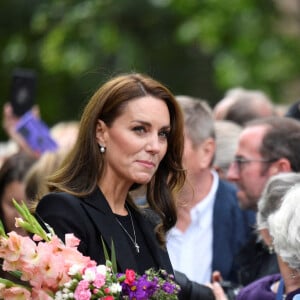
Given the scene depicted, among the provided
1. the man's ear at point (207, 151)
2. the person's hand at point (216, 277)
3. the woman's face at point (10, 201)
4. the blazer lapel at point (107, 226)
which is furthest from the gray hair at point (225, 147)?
the blazer lapel at point (107, 226)

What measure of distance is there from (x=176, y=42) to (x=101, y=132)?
12673mm

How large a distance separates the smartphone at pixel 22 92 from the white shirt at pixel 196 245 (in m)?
3.24

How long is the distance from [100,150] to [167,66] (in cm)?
1351

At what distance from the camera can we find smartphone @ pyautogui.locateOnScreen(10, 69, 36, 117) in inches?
432

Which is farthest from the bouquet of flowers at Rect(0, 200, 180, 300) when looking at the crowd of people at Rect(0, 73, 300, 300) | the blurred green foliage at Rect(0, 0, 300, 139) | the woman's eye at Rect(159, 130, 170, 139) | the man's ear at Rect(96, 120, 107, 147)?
the blurred green foliage at Rect(0, 0, 300, 139)

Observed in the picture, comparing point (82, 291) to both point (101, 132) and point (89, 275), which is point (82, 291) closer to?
point (89, 275)

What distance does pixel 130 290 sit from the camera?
5.19 meters

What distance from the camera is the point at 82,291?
507 centimetres

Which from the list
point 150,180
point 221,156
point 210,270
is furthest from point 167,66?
point 150,180

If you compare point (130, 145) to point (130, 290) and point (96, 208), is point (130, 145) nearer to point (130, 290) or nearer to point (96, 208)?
point (96, 208)

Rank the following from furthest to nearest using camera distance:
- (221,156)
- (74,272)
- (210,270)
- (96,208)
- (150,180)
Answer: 1. (221,156)
2. (210,270)
3. (150,180)
4. (96,208)
5. (74,272)

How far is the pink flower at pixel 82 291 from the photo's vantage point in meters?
5.06

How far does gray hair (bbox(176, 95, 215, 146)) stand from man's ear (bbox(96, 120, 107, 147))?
232cm

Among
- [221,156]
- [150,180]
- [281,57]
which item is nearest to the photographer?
[150,180]
